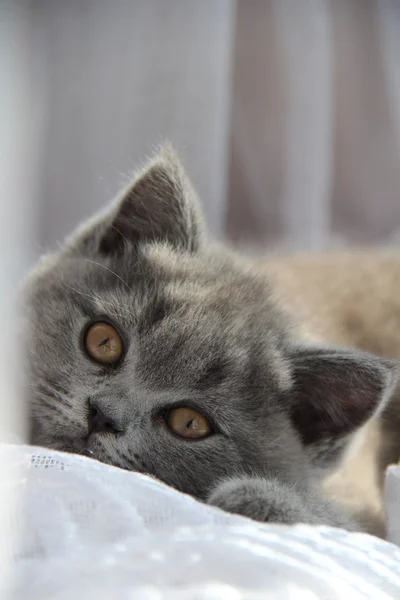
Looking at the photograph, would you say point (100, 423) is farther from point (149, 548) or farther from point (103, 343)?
point (149, 548)

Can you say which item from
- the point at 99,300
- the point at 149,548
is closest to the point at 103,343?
the point at 99,300

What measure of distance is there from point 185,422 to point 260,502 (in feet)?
0.72

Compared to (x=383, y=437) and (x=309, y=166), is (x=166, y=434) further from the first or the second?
(x=309, y=166)

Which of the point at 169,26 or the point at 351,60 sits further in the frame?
the point at 351,60

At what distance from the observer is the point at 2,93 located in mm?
707

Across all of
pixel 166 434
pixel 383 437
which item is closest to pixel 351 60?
pixel 383 437

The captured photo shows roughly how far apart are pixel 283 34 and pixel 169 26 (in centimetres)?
45

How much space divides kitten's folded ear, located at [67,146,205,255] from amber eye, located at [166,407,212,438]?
1.08ft

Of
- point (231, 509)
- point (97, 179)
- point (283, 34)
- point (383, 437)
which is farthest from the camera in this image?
point (283, 34)

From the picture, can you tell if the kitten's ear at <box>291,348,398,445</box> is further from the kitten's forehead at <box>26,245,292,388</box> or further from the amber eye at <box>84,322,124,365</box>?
the amber eye at <box>84,322,124,365</box>

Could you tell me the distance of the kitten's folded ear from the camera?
1080 mm

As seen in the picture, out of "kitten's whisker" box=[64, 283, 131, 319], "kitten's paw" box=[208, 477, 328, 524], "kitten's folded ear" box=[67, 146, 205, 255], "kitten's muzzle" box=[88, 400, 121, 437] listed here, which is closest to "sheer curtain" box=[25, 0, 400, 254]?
"kitten's folded ear" box=[67, 146, 205, 255]

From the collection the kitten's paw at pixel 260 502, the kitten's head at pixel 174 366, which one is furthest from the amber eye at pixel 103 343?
the kitten's paw at pixel 260 502

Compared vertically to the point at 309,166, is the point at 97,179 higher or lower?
lower
